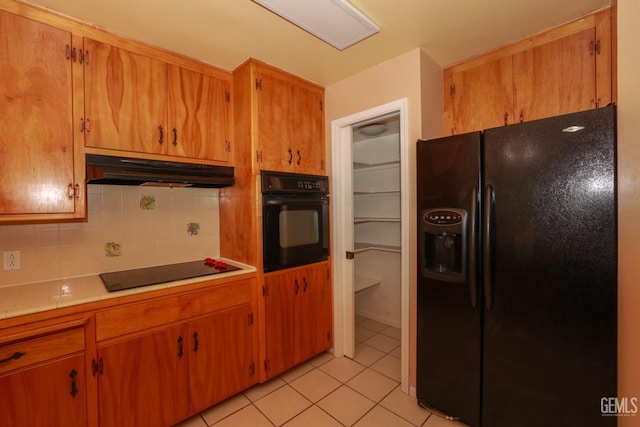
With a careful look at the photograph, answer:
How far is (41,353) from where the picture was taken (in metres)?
1.28

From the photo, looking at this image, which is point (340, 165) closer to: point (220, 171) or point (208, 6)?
point (220, 171)

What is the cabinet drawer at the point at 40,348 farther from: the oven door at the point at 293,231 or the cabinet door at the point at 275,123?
the cabinet door at the point at 275,123

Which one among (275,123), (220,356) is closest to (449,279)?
(220,356)

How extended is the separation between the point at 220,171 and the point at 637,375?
248 cm

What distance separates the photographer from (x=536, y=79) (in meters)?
1.79

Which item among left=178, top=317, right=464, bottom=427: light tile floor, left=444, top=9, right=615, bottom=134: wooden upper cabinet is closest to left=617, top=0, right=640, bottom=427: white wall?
left=444, top=9, right=615, bottom=134: wooden upper cabinet

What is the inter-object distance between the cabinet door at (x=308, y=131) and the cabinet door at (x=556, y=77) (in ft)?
4.86

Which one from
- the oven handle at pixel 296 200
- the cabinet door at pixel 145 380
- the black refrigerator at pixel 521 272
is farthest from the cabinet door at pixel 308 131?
the cabinet door at pixel 145 380

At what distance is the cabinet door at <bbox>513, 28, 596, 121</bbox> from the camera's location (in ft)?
5.32

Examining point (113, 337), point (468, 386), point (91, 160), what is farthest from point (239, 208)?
point (468, 386)

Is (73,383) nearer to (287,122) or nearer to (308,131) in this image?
(287,122)

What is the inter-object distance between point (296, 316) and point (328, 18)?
208 centimetres

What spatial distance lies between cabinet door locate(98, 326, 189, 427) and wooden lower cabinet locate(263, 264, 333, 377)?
60cm

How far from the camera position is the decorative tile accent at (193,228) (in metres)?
2.32
